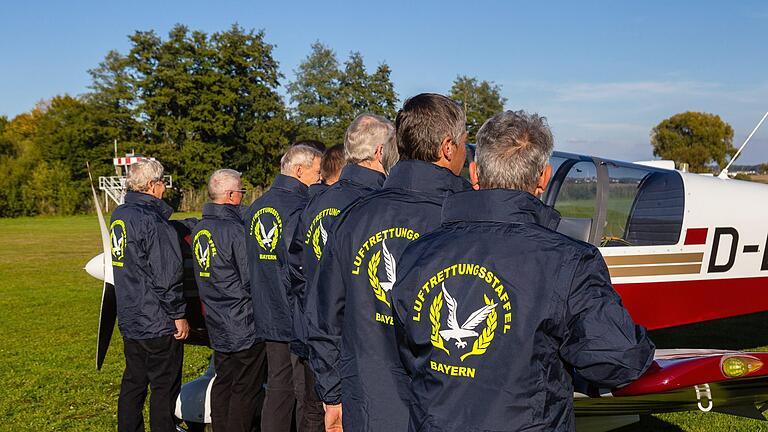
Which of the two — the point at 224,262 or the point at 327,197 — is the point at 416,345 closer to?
the point at 327,197

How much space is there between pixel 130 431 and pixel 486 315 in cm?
331

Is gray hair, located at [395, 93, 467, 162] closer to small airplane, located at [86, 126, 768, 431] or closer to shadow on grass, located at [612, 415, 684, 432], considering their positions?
small airplane, located at [86, 126, 768, 431]

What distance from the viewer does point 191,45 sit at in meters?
51.2

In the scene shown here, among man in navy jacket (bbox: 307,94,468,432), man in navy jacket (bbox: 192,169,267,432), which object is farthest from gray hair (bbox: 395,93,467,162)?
man in navy jacket (bbox: 192,169,267,432)

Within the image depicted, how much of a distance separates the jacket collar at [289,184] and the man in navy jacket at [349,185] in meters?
0.93

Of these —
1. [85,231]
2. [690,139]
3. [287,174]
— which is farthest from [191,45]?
[287,174]

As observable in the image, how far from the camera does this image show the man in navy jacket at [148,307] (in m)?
4.09

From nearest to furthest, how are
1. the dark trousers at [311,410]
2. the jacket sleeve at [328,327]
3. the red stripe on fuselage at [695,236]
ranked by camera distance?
the jacket sleeve at [328,327] → the dark trousers at [311,410] → the red stripe on fuselage at [695,236]

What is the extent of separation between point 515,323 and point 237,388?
294 centimetres

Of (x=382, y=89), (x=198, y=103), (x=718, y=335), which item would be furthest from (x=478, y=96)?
(x=718, y=335)

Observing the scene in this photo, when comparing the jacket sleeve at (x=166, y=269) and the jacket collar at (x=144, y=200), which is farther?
the jacket collar at (x=144, y=200)

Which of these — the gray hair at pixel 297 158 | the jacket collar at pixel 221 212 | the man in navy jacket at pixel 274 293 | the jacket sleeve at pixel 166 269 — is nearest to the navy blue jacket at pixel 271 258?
the man in navy jacket at pixel 274 293

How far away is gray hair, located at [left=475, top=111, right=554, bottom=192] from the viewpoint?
1.71 m

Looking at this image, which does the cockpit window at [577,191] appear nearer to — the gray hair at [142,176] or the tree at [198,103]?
the gray hair at [142,176]
